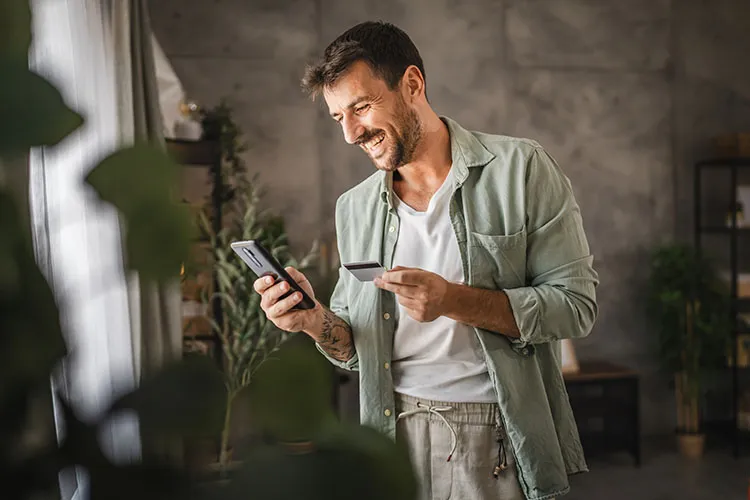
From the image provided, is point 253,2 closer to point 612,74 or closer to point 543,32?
point 543,32

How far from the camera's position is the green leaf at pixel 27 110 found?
22 cm

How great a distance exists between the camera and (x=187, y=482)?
0.77 feet

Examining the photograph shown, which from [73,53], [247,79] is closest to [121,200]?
[73,53]

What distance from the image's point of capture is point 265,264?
1692 mm

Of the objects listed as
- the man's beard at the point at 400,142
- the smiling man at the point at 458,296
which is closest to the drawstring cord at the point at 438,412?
the smiling man at the point at 458,296

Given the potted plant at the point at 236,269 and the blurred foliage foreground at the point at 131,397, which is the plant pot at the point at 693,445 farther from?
the blurred foliage foreground at the point at 131,397

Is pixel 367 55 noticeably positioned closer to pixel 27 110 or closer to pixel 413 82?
pixel 413 82

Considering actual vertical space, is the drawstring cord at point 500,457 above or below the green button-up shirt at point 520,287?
below

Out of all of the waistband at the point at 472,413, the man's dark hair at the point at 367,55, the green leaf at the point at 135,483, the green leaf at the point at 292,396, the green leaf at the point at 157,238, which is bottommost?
the waistband at the point at 472,413

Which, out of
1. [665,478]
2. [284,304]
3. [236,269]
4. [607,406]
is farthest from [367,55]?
[665,478]

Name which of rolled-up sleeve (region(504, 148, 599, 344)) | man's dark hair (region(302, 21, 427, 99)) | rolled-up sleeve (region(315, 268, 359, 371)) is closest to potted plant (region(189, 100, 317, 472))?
rolled-up sleeve (region(315, 268, 359, 371))

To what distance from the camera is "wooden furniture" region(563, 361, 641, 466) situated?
15.9 ft

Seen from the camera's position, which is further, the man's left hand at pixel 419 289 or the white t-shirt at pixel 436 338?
the white t-shirt at pixel 436 338

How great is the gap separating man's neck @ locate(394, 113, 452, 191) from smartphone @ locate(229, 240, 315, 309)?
43 cm
